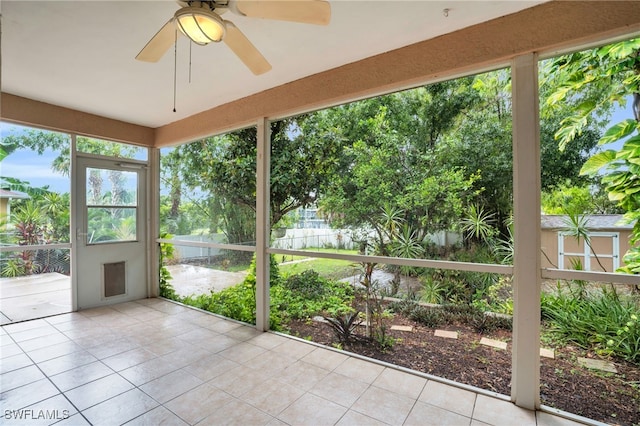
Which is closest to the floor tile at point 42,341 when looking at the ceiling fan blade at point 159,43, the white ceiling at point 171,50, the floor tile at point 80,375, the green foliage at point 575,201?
the floor tile at point 80,375

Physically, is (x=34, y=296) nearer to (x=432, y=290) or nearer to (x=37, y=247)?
(x=37, y=247)

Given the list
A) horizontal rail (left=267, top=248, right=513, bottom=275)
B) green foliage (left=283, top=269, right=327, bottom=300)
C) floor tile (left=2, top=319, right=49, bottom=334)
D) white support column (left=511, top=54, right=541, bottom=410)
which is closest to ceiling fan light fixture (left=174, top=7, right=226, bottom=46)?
white support column (left=511, top=54, right=541, bottom=410)

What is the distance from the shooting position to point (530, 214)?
210 cm

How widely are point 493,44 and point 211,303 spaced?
163 inches

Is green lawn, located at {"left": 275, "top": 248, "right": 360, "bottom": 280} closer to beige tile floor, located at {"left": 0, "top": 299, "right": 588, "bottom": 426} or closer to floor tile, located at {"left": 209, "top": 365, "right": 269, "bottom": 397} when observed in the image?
beige tile floor, located at {"left": 0, "top": 299, "right": 588, "bottom": 426}

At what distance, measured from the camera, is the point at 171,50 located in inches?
99.3

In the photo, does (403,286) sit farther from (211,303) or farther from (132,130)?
(132,130)

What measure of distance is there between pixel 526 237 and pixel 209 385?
2551 millimetres

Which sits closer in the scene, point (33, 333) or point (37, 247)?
point (33, 333)

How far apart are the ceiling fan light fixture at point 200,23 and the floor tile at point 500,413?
9.26ft

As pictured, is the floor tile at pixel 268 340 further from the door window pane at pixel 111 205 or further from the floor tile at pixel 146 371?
the door window pane at pixel 111 205

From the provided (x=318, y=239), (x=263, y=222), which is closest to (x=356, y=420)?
(x=318, y=239)

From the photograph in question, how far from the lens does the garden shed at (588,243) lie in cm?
199

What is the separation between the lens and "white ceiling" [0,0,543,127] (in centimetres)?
205
